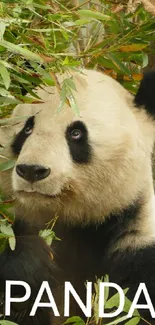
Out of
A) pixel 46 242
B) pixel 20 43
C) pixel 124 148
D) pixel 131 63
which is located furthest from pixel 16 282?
pixel 131 63

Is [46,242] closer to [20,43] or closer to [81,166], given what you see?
[81,166]

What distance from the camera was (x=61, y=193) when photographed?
3025 mm

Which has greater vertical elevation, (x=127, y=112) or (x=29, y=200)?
(x=127, y=112)

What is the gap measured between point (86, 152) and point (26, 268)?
509 millimetres

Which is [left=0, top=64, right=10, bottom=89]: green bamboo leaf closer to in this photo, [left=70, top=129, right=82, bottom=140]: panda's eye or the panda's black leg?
[left=70, top=129, right=82, bottom=140]: panda's eye

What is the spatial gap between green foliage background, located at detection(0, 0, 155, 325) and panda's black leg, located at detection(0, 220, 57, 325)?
107 millimetres

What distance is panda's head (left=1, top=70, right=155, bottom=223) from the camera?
2.95 meters

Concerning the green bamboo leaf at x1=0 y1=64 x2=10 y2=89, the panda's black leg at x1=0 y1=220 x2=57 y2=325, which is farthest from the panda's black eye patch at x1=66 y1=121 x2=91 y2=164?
the green bamboo leaf at x1=0 y1=64 x2=10 y2=89

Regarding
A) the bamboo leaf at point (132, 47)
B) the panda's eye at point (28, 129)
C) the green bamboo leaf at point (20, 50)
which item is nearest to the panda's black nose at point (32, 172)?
the panda's eye at point (28, 129)

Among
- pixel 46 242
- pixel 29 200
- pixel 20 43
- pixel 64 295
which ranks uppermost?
pixel 20 43

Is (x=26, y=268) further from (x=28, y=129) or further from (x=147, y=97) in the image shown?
(x=147, y=97)

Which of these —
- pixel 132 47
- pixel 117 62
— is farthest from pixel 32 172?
pixel 132 47

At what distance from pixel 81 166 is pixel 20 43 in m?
0.54

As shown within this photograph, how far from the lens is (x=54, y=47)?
2994 millimetres
